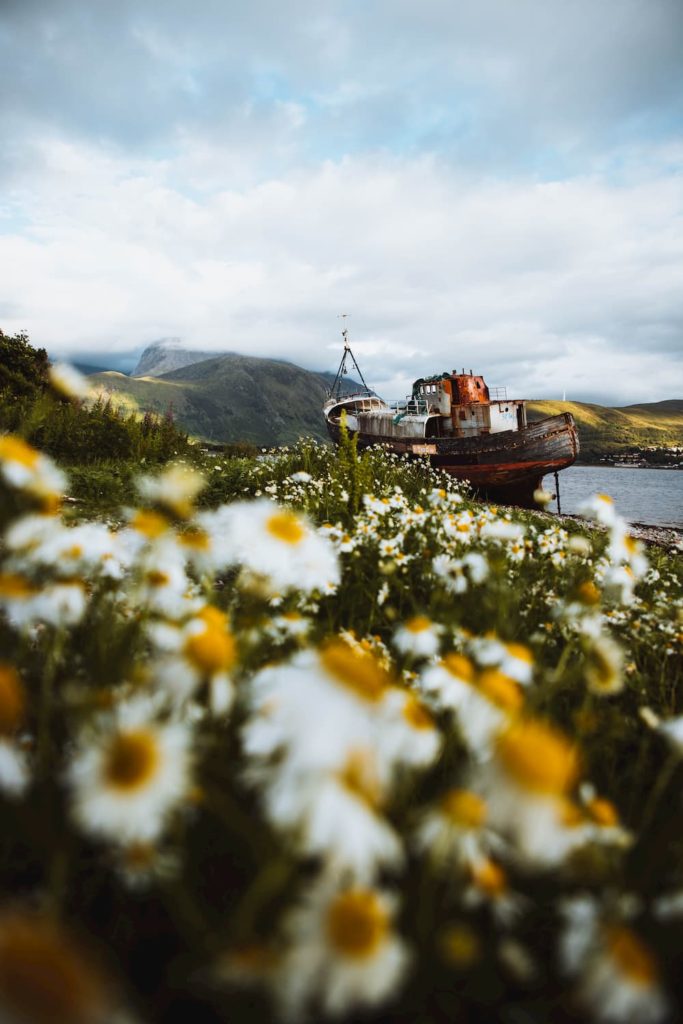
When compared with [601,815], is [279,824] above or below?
above

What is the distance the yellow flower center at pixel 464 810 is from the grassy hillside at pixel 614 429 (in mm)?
108993

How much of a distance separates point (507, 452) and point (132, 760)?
70.7 ft

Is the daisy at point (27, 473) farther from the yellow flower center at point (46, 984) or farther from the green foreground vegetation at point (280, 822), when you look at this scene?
the yellow flower center at point (46, 984)

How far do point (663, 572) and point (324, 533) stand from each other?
5.69 m

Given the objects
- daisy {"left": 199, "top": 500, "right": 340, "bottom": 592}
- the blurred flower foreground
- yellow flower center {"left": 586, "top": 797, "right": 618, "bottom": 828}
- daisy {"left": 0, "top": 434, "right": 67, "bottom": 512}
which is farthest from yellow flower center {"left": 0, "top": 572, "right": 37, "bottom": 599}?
yellow flower center {"left": 586, "top": 797, "right": 618, "bottom": 828}

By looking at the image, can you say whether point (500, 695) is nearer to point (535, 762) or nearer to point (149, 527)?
point (535, 762)

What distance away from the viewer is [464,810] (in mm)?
817

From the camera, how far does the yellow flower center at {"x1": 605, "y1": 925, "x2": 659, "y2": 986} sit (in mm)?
754

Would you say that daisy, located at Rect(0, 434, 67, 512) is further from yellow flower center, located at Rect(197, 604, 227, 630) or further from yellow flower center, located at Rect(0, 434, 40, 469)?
yellow flower center, located at Rect(197, 604, 227, 630)

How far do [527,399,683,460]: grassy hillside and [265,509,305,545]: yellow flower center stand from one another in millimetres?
108313

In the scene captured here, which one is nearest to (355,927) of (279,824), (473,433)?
(279,824)

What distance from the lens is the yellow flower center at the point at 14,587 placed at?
1.33 m

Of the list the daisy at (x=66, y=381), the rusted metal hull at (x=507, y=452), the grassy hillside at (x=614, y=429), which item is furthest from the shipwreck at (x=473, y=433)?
the grassy hillside at (x=614, y=429)

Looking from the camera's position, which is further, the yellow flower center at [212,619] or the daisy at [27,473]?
the daisy at [27,473]
